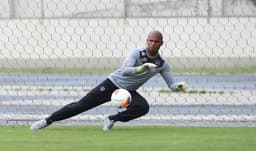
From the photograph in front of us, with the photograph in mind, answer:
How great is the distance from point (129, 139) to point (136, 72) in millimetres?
1145

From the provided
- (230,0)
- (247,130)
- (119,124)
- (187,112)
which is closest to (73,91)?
(230,0)

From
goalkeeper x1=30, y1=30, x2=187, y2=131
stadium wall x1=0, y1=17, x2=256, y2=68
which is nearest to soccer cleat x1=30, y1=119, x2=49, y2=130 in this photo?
goalkeeper x1=30, y1=30, x2=187, y2=131

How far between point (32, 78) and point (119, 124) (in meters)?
12.5

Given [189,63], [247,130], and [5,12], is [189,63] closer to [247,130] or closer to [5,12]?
[5,12]

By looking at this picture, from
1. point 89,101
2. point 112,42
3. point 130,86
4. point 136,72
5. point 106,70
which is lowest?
point 106,70

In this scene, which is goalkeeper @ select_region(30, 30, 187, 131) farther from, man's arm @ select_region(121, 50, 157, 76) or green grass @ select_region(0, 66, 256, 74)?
green grass @ select_region(0, 66, 256, 74)

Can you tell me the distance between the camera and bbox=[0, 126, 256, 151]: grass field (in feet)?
38.3

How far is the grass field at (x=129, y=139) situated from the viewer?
11680mm

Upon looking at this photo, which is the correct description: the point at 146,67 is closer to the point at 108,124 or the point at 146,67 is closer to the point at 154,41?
the point at 154,41

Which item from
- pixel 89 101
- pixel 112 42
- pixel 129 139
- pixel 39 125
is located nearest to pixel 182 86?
pixel 129 139

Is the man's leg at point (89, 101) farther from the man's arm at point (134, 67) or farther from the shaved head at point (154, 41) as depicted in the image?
the shaved head at point (154, 41)

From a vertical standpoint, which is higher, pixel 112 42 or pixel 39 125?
pixel 39 125

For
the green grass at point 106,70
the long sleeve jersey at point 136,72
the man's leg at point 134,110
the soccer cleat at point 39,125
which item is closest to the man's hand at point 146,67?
the long sleeve jersey at point 136,72

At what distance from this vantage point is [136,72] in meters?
13.4
